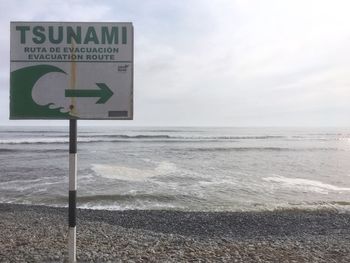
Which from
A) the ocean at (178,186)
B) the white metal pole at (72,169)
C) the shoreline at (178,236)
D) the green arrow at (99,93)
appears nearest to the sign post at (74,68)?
the green arrow at (99,93)

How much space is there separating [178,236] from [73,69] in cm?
580

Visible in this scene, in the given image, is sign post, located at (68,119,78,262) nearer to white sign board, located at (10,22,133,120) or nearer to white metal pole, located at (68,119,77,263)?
white metal pole, located at (68,119,77,263)

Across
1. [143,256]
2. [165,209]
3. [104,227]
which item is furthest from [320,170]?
[143,256]

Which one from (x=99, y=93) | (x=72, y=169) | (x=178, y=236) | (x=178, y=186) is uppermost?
(x=99, y=93)

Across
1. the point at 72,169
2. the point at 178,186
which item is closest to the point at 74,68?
the point at 72,169

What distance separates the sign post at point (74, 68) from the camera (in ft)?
17.6

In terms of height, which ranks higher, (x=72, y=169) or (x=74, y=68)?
(x=74, y=68)

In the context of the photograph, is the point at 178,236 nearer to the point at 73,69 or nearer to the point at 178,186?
the point at 73,69

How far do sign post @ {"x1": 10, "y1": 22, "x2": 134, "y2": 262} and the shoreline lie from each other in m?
2.61

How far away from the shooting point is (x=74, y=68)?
213 inches

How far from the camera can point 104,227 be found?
11.1 meters

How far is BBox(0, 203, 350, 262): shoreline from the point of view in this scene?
7.05 meters

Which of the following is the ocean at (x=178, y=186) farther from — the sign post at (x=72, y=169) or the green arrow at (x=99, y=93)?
the green arrow at (x=99, y=93)

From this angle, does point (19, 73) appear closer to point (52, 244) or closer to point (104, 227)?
point (52, 244)
